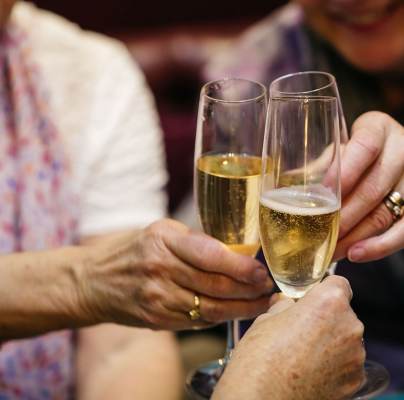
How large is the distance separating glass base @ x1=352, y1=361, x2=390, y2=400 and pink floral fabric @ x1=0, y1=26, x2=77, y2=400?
75 centimetres

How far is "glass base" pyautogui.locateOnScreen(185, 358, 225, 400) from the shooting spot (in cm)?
98

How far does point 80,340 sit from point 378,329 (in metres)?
0.63

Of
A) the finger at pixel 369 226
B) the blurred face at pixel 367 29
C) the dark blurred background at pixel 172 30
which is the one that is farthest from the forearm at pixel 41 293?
the dark blurred background at pixel 172 30

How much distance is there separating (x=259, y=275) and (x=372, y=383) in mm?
195

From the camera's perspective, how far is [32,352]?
148 cm

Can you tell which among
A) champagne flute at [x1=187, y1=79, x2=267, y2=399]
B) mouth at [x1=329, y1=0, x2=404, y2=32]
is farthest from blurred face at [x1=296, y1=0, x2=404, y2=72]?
champagne flute at [x1=187, y1=79, x2=267, y2=399]

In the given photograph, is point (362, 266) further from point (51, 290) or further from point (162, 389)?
point (51, 290)

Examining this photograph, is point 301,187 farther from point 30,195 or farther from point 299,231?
point 30,195

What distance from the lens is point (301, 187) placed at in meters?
0.87

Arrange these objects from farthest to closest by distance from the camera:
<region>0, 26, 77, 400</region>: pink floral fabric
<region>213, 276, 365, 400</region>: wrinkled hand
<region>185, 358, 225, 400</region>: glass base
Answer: <region>0, 26, 77, 400</region>: pink floral fabric < <region>185, 358, 225, 400</region>: glass base < <region>213, 276, 365, 400</region>: wrinkled hand

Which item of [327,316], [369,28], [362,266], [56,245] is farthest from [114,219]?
[327,316]

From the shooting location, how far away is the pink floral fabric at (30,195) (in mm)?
1473

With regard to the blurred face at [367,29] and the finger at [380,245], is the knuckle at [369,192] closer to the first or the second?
the finger at [380,245]

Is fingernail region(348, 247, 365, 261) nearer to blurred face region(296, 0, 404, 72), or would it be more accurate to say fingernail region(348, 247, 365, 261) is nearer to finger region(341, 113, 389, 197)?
finger region(341, 113, 389, 197)
